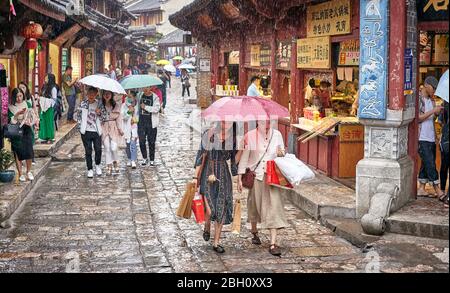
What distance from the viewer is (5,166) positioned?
11.6 metres

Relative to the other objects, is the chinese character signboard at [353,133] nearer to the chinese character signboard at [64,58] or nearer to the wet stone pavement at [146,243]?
the wet stone pavement at [146,243]

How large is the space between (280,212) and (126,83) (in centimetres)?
665

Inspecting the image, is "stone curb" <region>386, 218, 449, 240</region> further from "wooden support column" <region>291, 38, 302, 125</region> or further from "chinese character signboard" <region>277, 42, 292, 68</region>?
"chinese character signboard" <region>277, 42, 292, 68</region>

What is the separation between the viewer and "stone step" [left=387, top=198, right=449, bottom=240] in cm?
808

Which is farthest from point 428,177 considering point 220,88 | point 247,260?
point 220,88

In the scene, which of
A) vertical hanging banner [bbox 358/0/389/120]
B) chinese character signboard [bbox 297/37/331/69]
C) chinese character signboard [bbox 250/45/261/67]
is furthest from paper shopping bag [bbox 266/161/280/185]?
chinese character signboard [bbox 250/45/261/67]

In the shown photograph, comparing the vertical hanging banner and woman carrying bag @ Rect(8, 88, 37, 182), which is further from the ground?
the vertical hanging banner

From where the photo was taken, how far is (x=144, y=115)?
14.6 meters

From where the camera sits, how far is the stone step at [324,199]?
9734mm

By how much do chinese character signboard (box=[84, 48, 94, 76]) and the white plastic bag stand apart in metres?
25.0

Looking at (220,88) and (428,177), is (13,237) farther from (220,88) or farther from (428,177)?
(220,88)

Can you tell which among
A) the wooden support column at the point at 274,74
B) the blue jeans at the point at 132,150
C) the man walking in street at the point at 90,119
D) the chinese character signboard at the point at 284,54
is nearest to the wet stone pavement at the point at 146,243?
the man walking in street at the point at 90,119

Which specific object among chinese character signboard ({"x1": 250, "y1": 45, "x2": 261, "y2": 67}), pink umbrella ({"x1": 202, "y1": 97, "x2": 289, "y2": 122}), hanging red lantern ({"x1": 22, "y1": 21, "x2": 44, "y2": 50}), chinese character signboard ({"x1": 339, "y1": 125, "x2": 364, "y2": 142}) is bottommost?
chinese character signboard ({"x1": 339, "y1": 125, "x2": 364, "y2": 142})

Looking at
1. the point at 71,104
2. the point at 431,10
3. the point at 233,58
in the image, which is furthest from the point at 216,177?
the point at 233,58
